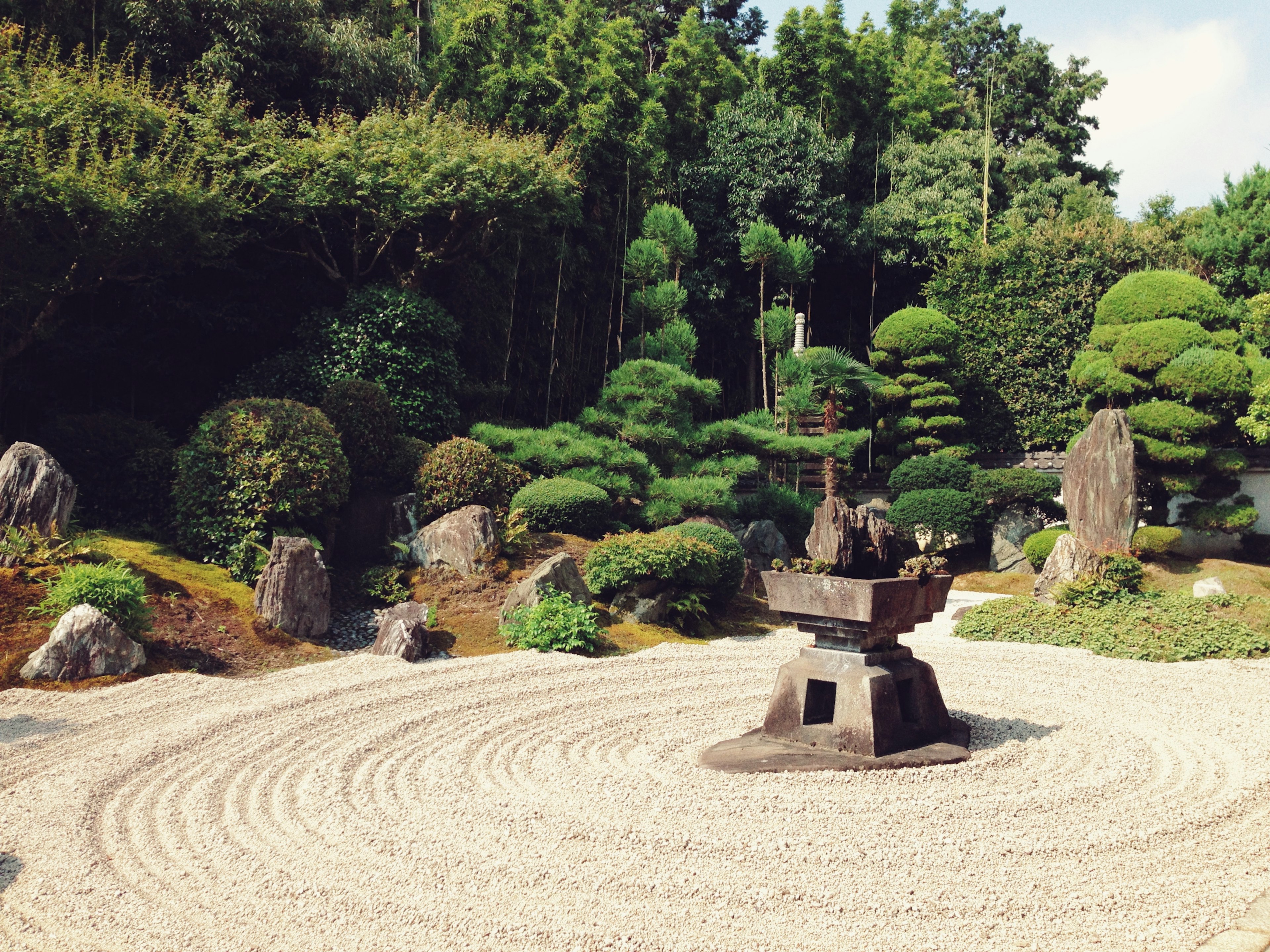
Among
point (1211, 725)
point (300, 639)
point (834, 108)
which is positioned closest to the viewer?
point (1211, 725)

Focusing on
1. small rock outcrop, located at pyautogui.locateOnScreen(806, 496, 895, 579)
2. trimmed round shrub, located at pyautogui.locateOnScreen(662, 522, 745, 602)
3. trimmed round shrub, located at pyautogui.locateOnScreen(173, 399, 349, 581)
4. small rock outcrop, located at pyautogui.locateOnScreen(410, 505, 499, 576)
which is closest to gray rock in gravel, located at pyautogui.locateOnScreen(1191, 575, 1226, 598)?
trimmed round shrub, located at pyautogui.locateOnScreen(662, 522, 745, 602)

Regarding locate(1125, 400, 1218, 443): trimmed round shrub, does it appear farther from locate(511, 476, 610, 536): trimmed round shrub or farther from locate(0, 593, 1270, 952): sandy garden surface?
locate(511, 476, 610, 536): trimmed round shrub

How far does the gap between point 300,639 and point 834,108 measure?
1778 centimetres

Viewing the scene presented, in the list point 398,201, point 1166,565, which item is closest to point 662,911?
point 398,201

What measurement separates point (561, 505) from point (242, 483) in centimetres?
343

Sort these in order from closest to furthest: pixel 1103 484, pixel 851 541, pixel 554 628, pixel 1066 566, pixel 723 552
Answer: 1. pixel 851 541
2. pixel 554 628
3. pixel 723 552
4. pixel 1066 566
5. pixel 1103 484

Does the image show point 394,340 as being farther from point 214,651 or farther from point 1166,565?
point 1166,565

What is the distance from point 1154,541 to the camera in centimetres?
1230

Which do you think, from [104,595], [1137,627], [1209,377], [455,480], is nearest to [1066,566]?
[1137,627]

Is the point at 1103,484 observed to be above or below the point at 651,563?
above

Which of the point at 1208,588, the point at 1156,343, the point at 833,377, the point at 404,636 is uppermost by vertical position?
the point at 1156,343

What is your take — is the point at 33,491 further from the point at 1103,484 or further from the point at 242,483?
the point at 1103,484

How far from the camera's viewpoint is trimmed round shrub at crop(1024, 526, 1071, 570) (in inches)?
501

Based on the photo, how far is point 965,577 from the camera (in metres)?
13.9
